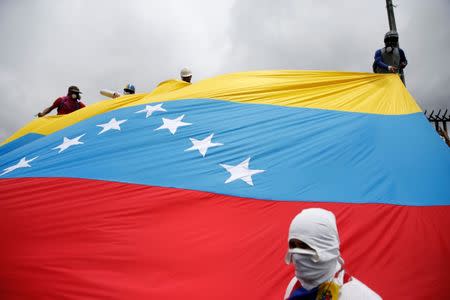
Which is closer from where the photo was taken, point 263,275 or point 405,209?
point 263,275

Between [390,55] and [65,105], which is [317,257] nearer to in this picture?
[390,55]

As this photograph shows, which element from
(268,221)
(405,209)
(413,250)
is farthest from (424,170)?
(268,221)

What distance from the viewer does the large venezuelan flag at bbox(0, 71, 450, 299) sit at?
7.73 ft

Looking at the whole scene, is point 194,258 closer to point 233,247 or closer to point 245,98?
point 233,247

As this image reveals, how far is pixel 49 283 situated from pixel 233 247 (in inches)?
51.9

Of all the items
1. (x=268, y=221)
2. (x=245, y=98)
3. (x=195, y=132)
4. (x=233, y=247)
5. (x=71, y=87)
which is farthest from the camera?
(x=71, y=87)

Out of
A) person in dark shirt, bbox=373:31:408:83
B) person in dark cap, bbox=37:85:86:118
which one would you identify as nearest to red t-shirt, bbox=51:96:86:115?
person in dark cap, bbox=37:85:86:118

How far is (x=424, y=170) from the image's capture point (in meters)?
3.39

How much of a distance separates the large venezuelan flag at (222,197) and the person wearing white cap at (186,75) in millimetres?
2351

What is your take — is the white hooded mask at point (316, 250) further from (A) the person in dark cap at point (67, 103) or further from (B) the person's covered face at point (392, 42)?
(A) the person in dark cap at point (67, 103)

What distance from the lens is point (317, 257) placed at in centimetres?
141

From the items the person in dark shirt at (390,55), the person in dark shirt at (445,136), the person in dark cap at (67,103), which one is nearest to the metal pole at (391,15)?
the person in dark shirt at (390,55)

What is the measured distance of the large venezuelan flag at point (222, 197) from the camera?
92.8 inches

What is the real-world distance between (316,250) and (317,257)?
1.2 inches
